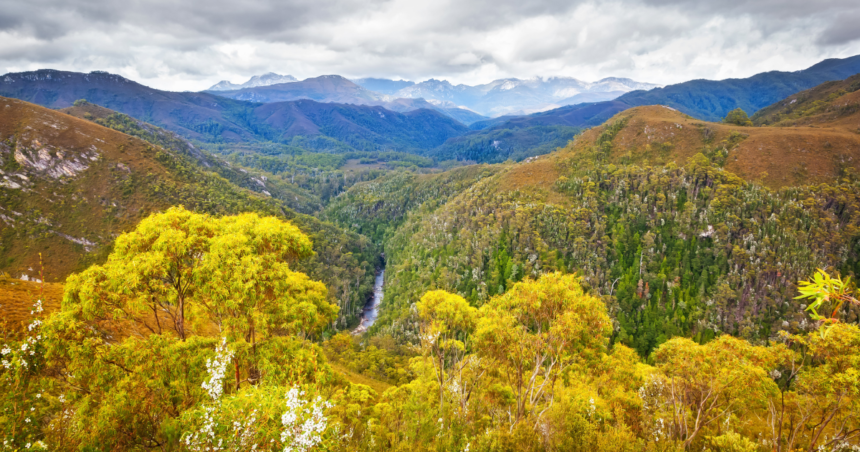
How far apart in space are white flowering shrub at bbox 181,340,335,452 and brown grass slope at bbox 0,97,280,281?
104 meters

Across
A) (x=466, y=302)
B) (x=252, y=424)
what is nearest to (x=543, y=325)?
(x=466, y=302)

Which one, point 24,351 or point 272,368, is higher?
point 24,351

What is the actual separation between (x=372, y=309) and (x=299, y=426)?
13998 centimetres

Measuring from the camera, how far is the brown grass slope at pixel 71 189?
91750mm

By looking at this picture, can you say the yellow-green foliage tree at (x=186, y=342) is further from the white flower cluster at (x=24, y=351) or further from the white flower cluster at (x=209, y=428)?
the white flower cluster at (x=24, y=351)

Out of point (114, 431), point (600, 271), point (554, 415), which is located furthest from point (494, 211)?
point (114, 431)

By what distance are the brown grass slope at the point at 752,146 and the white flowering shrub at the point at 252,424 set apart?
15007cm

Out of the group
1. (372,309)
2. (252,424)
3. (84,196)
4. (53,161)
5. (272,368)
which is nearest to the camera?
(252,424)

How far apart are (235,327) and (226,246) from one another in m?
4.21

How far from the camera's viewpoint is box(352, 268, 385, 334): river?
13431 cm

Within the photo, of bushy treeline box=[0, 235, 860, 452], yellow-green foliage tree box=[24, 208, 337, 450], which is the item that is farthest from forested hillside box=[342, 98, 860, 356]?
yellow-green foliage tree box=[24, 208, 337, 450]

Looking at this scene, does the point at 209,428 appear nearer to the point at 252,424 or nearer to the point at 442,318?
the point at 252,424

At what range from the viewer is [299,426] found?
13.3 m

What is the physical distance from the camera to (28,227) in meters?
92.9
